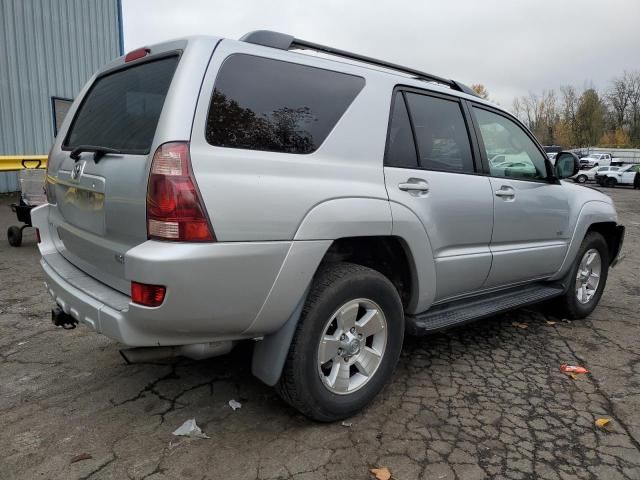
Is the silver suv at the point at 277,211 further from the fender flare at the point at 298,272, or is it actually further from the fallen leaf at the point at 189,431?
the fallen leaf at the point at 189,431

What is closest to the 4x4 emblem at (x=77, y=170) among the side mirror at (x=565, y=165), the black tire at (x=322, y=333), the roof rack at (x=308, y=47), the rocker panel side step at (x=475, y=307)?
the roof rack at (x=308, y=47)

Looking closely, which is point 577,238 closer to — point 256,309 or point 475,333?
point 475,333

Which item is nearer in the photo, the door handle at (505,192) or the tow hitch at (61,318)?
the tow hitch at (61,318)

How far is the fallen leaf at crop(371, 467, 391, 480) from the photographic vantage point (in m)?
2.24

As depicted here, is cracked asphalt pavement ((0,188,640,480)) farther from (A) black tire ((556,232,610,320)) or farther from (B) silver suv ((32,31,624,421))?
(A) black tire ((556,232,610,320))

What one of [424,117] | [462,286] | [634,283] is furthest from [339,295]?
[634,283]

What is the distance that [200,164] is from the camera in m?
2.05

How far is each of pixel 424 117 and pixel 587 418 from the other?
204 centimetres

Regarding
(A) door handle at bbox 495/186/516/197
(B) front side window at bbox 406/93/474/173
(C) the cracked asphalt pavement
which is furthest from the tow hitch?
(A) door handle at bbox 495/186/516/197

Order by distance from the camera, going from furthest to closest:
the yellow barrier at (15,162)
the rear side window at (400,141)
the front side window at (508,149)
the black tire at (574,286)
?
the yellow barrier at (15,162) < the black tire at (574,286) < the front side window at (508,149) < the rear side window at (400,141)

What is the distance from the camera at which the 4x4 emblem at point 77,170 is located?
8.39 ft

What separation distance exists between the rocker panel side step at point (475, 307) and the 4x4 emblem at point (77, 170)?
204 cm

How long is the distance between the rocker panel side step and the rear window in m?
1.86

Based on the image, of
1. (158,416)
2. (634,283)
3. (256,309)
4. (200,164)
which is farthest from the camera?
(634,283)
